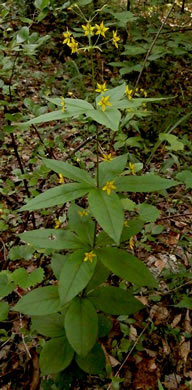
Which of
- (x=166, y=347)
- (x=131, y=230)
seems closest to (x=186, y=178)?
(x=131, y=230)

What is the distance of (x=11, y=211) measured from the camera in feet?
10.2

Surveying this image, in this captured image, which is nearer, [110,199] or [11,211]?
[110,199]

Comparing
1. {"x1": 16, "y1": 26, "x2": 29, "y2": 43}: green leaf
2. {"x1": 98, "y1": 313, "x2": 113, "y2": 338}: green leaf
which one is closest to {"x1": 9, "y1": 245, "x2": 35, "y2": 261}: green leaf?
{"x1": 98, "y1": 313, "x2": 113, "y2": 338}: green leaf

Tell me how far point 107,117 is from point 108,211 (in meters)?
0.37

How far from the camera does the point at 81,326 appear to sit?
5.14 feet

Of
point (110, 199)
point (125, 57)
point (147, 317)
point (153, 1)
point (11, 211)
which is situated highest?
point (153, 1)

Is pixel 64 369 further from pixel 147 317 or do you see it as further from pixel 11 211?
pixel 11 211

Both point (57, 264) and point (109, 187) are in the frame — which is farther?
point (57, 264)

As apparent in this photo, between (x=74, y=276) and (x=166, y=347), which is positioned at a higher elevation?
(x=74, y=276)

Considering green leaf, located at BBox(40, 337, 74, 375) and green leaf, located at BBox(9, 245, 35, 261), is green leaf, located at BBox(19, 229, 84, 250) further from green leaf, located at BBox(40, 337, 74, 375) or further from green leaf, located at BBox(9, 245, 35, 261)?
green leaf, located at BBox(40, 337, 74, 375)

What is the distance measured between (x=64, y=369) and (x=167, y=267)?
1.20m

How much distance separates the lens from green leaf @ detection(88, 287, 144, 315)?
166 cm

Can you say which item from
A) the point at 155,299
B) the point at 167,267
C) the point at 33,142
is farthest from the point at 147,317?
the point at 33,142

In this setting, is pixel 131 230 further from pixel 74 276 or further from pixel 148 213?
pixel 74 276
